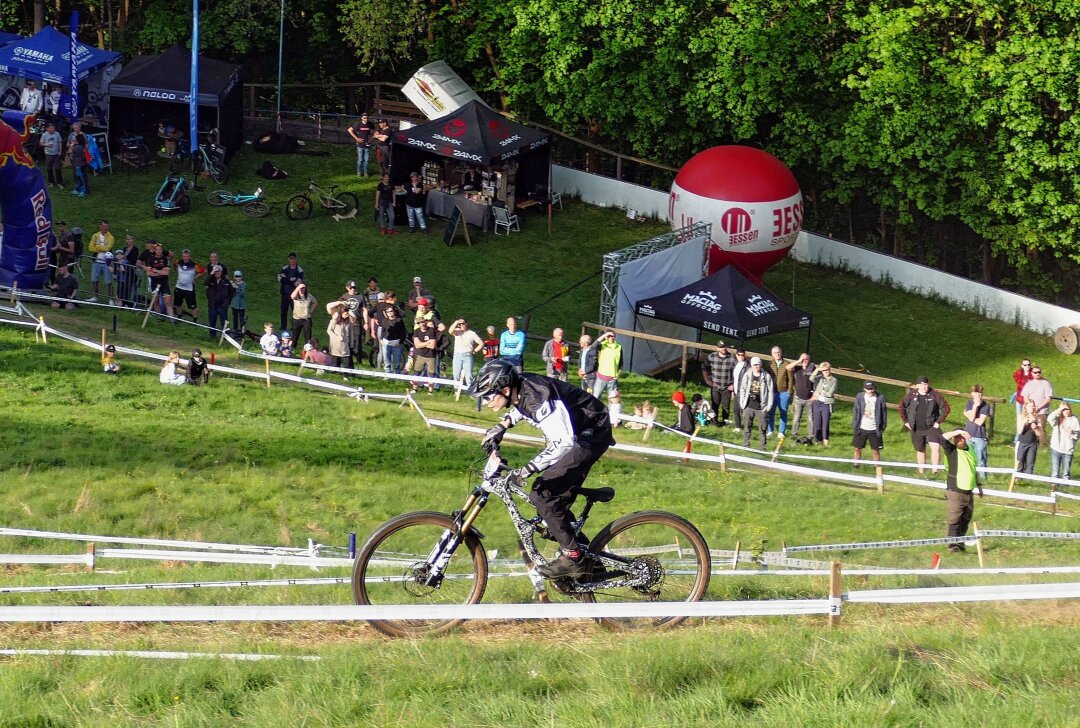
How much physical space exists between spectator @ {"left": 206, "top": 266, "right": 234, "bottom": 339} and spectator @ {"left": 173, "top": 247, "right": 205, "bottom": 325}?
724mm

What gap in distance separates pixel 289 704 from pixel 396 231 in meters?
28.4

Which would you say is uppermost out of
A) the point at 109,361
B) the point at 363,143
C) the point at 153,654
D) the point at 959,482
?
the point at 363,143

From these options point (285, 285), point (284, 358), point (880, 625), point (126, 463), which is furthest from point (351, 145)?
point (880, 625)

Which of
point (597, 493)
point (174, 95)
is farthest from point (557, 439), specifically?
point (174, 95)

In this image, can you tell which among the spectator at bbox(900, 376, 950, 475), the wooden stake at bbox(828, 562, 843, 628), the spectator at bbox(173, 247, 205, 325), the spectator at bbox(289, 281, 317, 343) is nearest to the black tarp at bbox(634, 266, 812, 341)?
the spectator at bbox(900, 376, 950, 475)

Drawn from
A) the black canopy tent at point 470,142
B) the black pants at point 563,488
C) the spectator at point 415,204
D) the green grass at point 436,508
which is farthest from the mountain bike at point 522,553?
the spectator at point 415,204

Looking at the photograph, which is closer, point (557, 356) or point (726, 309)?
point (557, 356)

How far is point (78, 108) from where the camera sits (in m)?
38.5

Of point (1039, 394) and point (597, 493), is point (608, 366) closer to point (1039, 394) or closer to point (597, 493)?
point (1039, 394)

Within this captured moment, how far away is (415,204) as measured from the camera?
3622 centimetres

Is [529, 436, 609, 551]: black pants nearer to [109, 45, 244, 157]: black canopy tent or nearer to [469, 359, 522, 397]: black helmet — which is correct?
[469, 359, 522, 397]: black helmet

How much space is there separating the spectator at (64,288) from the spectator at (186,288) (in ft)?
6.30

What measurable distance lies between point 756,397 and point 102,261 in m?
13.4

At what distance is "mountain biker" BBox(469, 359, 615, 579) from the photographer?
9.64 meters
